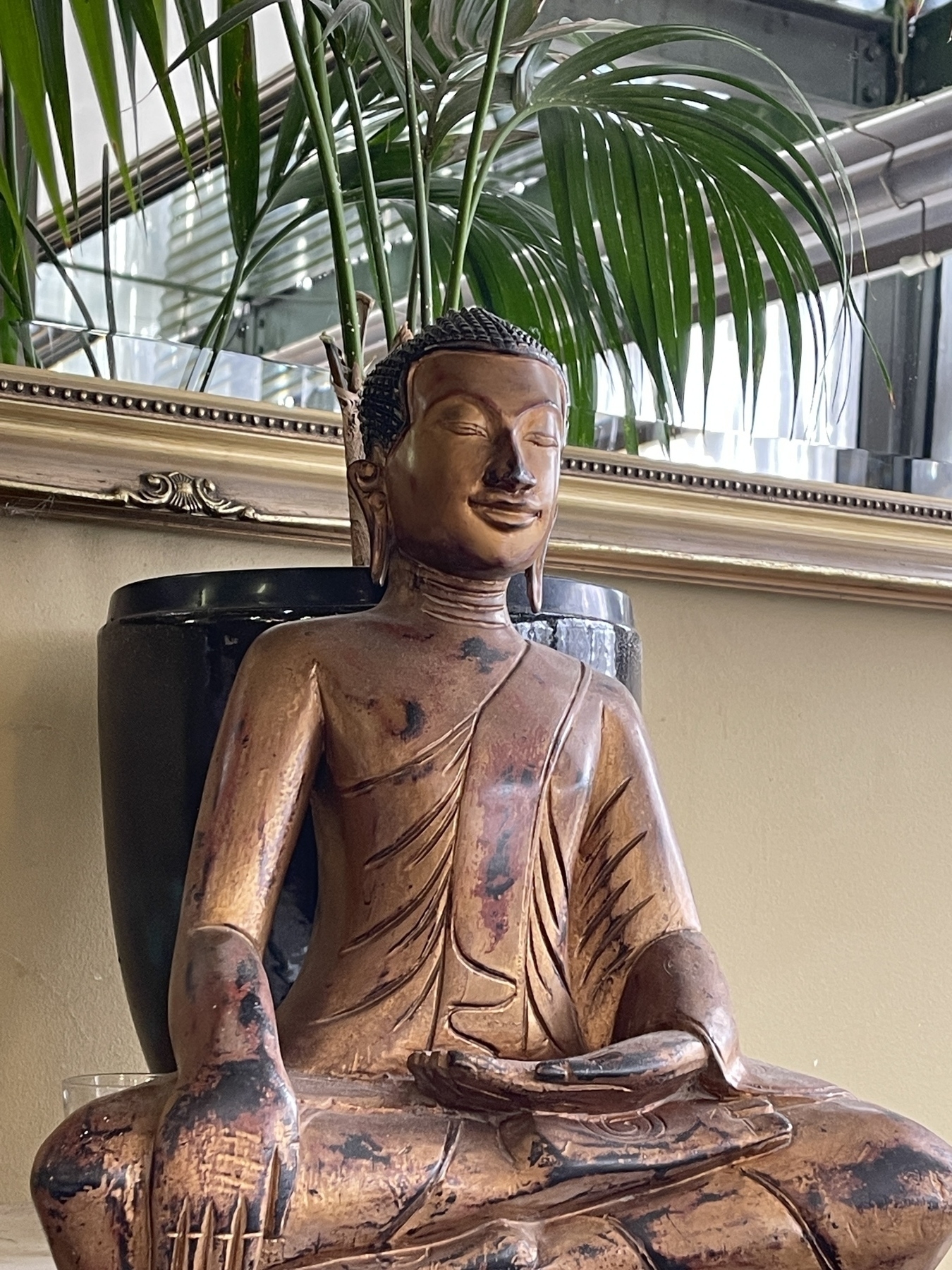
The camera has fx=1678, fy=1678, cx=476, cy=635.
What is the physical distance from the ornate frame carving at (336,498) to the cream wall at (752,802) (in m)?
0.03

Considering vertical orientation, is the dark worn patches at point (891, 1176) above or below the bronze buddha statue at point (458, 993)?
below

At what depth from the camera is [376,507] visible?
1021 millimetres

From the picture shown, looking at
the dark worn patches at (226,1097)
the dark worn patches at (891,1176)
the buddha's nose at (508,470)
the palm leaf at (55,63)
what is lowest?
the dark worn patches at (891,1176)

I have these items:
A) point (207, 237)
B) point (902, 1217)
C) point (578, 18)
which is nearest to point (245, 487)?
point (207, 237)

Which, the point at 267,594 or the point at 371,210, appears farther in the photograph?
the point at 371,210

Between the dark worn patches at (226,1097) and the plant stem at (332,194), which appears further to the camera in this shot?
the plant stem at (332,194)

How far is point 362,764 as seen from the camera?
95cm

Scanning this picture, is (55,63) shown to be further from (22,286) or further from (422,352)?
(422,352)

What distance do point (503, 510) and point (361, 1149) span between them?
36 cm

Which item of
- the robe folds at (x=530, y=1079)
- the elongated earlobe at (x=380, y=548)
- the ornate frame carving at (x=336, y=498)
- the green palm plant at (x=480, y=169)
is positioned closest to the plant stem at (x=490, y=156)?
the green palm plant at (x=480, y=169)

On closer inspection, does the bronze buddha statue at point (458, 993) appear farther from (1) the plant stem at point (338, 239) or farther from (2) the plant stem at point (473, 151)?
(2) the plant stem at point (473, 151)

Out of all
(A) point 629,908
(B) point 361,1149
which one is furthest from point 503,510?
(B) point 361,1149

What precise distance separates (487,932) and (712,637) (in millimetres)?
714

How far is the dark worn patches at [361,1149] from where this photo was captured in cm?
80
